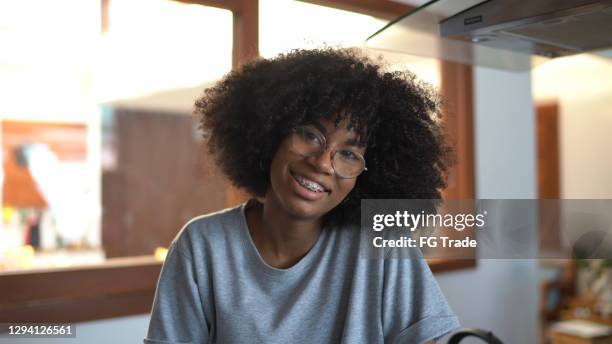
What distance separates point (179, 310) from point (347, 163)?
1.51ft

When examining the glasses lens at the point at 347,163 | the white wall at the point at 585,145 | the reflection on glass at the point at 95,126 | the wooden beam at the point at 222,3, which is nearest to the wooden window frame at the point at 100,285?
the wooden beam at the point at 222,3

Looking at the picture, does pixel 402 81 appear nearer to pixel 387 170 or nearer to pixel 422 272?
pixel 387 170

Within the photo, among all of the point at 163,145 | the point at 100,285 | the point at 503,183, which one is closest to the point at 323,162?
the point at 100,285

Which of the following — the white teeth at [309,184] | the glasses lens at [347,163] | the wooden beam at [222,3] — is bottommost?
Answer: the white teeth at [309,184]

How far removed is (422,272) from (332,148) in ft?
1.04

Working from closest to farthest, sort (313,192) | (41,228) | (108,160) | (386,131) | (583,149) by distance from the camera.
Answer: (313,192), (386,131), (41,228), (108,160), (583,149)

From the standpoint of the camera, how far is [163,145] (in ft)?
16.4

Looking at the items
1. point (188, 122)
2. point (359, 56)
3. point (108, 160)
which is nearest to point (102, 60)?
point (108, 160)

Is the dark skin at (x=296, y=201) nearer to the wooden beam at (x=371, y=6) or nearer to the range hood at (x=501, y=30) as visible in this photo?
the range hood at (x=501, y=30)

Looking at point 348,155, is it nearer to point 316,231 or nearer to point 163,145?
point 316,231

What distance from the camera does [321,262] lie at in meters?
1.29

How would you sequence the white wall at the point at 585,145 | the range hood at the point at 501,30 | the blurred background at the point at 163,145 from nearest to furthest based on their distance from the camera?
the range hood at the point at 501,30 → the blurred background at the point at 163,145 → the white wall at the point at 585,145

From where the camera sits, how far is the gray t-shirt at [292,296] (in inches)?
48.7

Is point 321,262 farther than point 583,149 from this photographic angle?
No
